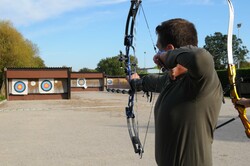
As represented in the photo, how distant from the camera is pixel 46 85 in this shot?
24391mm

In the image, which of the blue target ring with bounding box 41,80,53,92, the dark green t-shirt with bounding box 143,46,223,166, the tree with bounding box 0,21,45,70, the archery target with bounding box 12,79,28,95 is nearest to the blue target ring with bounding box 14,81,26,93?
the archery target with bounding box 12,79,28,95

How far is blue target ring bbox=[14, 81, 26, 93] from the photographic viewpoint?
78.5ft

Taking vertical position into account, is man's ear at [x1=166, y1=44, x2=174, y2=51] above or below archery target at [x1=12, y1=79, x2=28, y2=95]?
above

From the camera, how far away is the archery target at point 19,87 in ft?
78.6

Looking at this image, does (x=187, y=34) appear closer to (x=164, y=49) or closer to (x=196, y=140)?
(x=164, y=49)

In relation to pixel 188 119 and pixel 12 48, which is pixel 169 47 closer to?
pixel 188 119

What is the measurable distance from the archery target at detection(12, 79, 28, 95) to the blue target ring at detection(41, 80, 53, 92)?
3.72 feet

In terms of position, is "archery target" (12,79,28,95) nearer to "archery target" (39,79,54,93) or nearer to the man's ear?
"archery target" (39,79,54,93)

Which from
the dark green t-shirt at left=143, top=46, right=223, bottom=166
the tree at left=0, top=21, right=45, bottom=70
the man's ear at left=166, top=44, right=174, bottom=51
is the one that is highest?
the tree at left=0, top=21, right=45, bottom=70

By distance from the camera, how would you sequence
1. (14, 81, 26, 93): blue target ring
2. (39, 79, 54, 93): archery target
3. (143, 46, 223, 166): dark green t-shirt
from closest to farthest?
(143, 46, 223, 166): dark green t-shirt
(14, 81, 26, 93): blue target ring
(39, 79, 54, 93): archery target

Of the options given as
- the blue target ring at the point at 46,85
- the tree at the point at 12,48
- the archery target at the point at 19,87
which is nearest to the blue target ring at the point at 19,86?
the archery target at the point at 19,87

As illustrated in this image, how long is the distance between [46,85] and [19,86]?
179 centimetres

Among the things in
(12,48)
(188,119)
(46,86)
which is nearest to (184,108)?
(188,119)

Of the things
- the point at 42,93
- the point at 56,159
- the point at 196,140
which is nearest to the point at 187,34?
the point at 196,140
